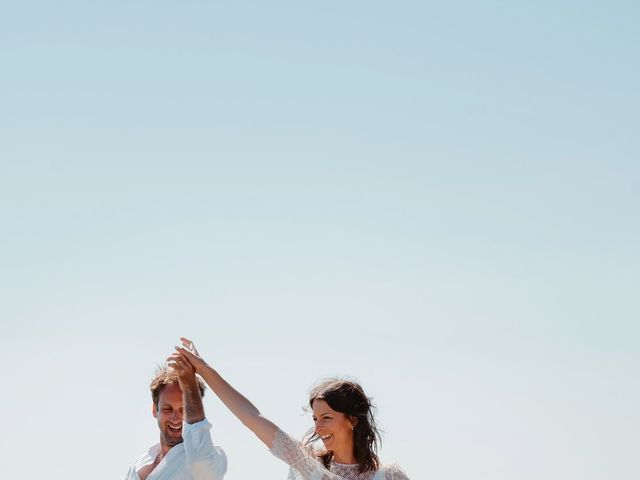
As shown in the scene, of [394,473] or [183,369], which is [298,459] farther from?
[183,369]

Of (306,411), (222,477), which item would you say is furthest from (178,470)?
(306,411)

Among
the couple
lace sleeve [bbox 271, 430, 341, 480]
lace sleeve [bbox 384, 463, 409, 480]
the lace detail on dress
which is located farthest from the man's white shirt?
lace sleeve [bbox 384, 463, 409, 480]

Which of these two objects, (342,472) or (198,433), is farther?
(342,472)

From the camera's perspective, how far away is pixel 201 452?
31.9 ft

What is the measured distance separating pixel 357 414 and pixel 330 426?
0.88 feet

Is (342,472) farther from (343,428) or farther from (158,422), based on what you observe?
(158,422)

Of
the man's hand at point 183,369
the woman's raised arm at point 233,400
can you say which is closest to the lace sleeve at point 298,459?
the woman's raised arm at point 233,400

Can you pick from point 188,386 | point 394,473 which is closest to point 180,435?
point 188,386

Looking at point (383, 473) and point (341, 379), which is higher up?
point (341, 379)

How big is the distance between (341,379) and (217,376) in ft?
4.45

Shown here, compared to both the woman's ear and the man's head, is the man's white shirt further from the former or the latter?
the woman's ear

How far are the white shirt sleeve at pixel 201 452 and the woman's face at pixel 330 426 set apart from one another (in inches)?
39.0

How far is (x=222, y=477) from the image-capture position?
9883 mm

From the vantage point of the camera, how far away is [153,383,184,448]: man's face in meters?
10.3
